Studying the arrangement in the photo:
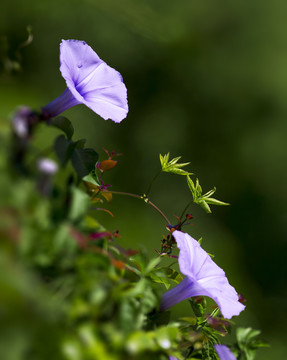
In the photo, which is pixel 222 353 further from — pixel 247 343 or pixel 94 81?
pixel 94 81

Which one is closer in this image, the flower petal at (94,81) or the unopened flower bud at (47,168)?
the unopened flower bud at (47,168)

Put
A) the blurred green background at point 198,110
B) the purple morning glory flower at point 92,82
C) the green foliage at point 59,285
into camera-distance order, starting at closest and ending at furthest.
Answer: the green foliage at point 59,285
the purple morning glory flower at point 92,82
the blurred green background at point 198,110

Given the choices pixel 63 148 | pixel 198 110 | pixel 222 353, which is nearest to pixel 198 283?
pixel 222 353

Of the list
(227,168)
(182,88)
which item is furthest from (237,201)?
(182,88)

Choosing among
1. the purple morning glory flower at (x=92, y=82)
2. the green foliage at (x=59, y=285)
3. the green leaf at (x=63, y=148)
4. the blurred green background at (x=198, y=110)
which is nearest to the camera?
the green foliage at (x=59, y=285)

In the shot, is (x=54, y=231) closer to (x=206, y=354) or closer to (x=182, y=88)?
(x=206, y=354)

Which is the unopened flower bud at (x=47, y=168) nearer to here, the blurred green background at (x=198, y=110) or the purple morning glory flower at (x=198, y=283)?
the purple morning glory flower at (x=198, y=283)

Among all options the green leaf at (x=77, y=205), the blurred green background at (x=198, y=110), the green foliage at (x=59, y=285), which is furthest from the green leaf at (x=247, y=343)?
the blurred green background at (x=198, y=110)
